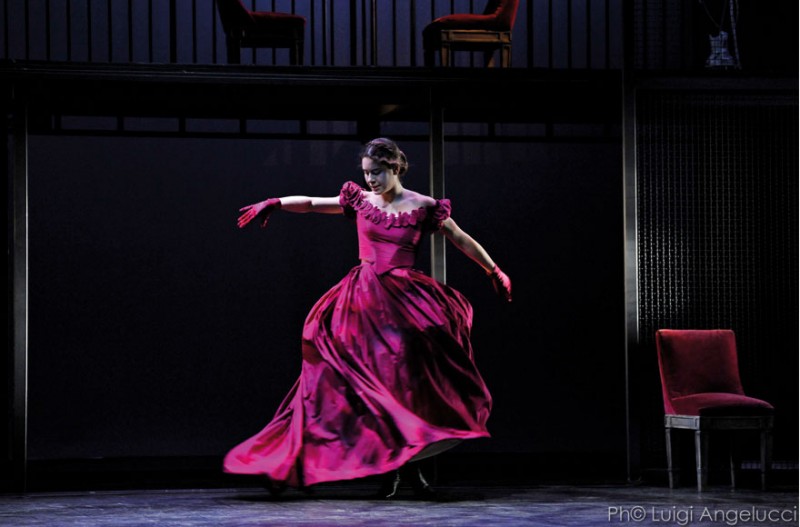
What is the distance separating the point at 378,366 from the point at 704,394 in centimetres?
172

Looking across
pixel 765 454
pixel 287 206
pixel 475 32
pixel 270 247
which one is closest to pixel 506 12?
pixel 475 32

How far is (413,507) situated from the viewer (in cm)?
491

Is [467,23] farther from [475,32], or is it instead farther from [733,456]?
[733,456]

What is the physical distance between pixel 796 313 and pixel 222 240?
354 cm

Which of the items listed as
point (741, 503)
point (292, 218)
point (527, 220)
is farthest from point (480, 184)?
point (741, 503)

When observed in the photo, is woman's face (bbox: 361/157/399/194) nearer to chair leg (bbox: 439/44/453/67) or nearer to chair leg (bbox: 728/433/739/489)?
chair leg (bbox: 439/44/453/67)

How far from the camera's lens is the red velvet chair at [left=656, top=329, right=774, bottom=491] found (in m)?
5.71

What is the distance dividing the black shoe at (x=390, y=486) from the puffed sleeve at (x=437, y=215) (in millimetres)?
1109

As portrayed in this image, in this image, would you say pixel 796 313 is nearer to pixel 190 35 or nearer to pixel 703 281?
pixel 703 281

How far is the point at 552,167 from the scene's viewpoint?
7.89 meters

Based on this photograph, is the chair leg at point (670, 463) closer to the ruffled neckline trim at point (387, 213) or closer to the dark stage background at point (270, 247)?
the dark stage background at point (270, 247)

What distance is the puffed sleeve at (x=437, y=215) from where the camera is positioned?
5391 millimetres

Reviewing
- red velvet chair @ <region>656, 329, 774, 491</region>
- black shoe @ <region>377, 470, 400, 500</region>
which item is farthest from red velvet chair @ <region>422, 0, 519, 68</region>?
black shoe @ <region>377, 470, 400, 500</region>

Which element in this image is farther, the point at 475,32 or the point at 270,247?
the point at 270,247
